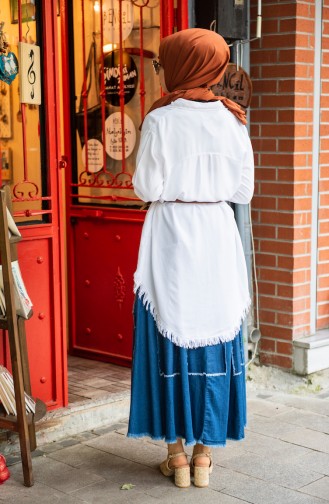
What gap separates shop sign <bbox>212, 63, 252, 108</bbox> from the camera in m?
5.16

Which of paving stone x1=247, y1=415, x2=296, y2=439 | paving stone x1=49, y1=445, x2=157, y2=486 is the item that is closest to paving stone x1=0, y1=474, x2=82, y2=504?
paving stone x1=49, y1=445, x2=157, y2=486

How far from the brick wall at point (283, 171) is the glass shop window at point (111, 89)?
2.65 ft

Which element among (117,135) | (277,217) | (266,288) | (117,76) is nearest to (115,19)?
(117,76)

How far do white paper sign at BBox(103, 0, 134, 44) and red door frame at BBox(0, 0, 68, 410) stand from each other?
0.88m

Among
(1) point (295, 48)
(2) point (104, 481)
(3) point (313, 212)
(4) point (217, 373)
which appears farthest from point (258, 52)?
(2) point (104, 481)

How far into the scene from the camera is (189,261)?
153 inches

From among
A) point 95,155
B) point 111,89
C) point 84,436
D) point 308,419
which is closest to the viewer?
point 84,436

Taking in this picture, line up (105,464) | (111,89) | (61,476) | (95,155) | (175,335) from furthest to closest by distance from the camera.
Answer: (95,155), (111,89), (105,464), (61,476), (175,335)

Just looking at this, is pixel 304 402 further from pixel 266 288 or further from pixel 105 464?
pixel 105 464

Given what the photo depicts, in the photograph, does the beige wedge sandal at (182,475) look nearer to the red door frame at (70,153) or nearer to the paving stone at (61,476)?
the paving stone at (61,476)

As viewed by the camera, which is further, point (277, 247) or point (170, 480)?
point (277, 247)

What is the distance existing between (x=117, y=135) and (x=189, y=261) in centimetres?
185

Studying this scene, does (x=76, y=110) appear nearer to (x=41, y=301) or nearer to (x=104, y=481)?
(x=41, y=301)

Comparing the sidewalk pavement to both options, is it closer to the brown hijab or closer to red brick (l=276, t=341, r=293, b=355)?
red brick (l=276, t=341, r=293, b=355)
